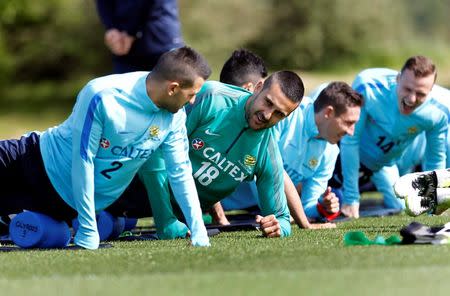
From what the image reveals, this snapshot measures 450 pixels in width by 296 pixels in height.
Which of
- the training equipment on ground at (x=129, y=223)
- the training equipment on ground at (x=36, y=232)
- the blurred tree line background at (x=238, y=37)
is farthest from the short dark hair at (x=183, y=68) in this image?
the blurred tree line background at (x=238, y=37)

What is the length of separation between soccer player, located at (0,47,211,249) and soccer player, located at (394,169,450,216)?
179 cm

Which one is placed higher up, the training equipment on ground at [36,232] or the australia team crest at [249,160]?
the australia team crest at [249,160]

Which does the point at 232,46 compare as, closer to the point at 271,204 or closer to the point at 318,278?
the point at 271,204

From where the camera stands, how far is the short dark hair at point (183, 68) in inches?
249

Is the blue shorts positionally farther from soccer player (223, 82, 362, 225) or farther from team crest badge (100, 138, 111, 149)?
soccer player (223, 82, 362, 225)

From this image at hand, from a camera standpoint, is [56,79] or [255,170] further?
[56,79]

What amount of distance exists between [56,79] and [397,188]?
27804mm

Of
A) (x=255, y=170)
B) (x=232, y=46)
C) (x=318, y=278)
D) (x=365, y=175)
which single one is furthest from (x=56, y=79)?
(x=318, y=278)

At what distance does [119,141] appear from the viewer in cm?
650

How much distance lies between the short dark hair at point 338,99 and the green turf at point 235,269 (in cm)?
204

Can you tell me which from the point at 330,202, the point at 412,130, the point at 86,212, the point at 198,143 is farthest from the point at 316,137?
the point at 86,212

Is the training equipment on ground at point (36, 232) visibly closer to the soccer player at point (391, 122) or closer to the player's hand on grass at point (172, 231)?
the player's hand on grass at point (172, 231)

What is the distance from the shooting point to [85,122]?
20.9ft

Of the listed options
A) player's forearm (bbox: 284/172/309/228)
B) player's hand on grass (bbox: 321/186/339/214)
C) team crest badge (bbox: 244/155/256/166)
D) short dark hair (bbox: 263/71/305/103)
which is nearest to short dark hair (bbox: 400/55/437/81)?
player's hand on grass (bbox: 321/186/339/214)
